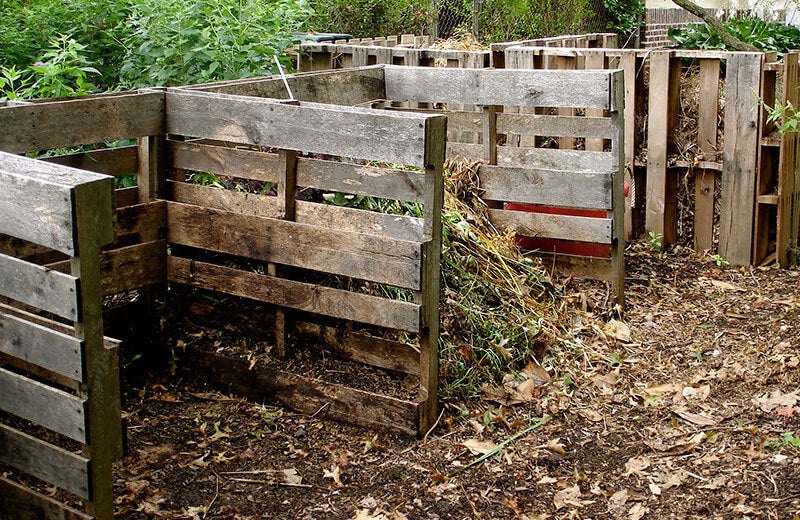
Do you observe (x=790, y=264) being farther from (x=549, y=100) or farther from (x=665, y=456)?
(x=665, y=456)

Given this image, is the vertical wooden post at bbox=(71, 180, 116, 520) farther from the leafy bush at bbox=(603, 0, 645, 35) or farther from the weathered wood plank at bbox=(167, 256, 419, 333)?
the leafy bush at bbox=(603, 0, 645, 35)

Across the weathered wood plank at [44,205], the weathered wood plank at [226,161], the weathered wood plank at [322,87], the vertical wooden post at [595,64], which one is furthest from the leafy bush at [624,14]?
the weathered wood plank at [44,205]

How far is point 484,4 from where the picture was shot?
15.7 metres

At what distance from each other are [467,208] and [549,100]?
0.88 m

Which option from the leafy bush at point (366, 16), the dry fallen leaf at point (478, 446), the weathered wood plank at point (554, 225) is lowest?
the dry fallen leaf at point (478, 446)

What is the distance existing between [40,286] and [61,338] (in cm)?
20

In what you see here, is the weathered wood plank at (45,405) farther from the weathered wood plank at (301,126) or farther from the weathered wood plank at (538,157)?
the weathered wood plank at (538,157)

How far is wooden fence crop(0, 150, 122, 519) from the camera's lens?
10.3 feet

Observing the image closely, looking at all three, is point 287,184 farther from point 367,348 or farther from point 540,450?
point 540,450

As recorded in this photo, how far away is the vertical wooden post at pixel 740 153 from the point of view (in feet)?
22.2

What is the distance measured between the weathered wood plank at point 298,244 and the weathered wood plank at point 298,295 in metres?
0.11

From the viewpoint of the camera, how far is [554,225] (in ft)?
20.4

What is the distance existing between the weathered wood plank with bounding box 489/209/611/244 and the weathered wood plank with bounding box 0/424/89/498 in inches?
142

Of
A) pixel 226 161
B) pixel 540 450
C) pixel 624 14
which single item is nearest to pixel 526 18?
pixel 624 14
